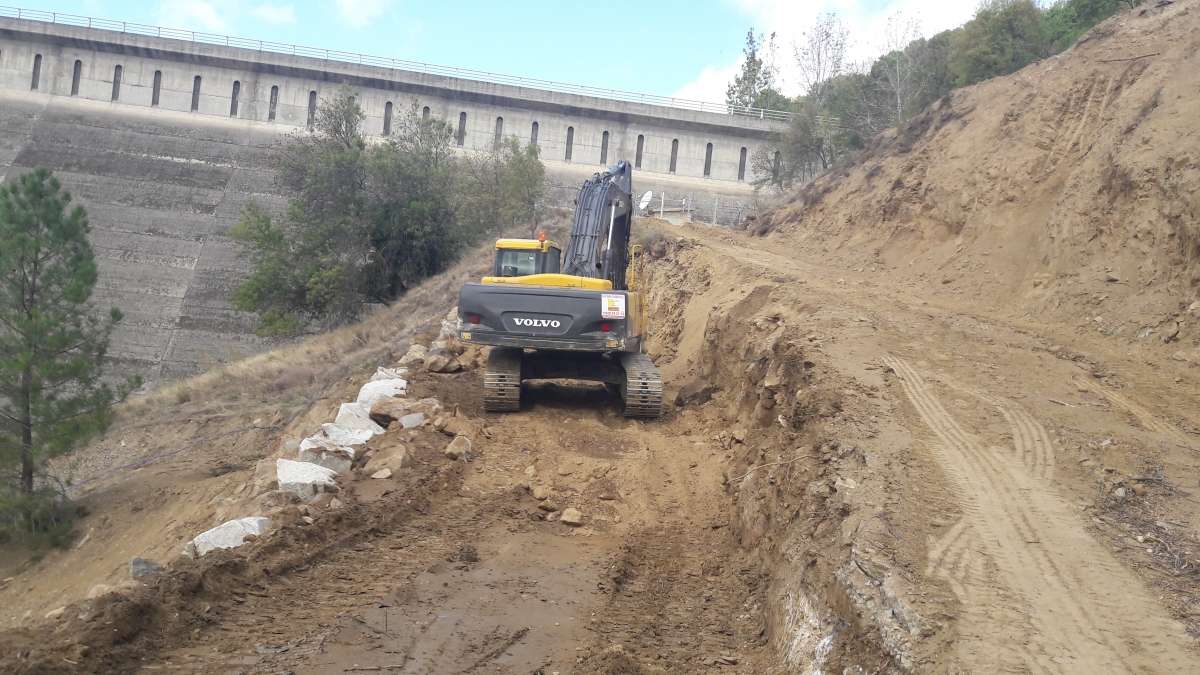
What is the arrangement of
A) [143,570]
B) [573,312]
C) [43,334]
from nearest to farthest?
[143,570] → [573,312] → [43,334]

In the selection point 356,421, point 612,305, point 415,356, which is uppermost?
point 612,305

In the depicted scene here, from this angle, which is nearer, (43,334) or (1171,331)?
(1171,331)

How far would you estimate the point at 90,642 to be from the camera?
4859 mm

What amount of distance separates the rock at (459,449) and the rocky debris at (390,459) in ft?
1.63

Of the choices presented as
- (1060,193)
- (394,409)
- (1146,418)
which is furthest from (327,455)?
(1060,193)

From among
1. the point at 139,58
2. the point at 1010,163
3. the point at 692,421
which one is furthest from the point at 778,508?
the point at 139,58

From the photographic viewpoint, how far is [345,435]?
32.6ft

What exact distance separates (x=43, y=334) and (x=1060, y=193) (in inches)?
716

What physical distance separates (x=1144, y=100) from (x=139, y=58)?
4597 cm

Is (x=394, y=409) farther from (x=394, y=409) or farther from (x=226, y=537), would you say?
(x=226, y=537)

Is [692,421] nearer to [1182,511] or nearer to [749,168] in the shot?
[1182,511]

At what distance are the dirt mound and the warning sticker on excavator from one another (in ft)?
20.0

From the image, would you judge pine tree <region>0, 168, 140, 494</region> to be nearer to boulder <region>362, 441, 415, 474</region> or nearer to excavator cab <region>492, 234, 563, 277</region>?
excavator cab <region>492, 234, 563, 277</region>

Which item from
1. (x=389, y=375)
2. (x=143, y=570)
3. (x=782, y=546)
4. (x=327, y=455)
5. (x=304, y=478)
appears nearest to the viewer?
(x=143, y=570)
